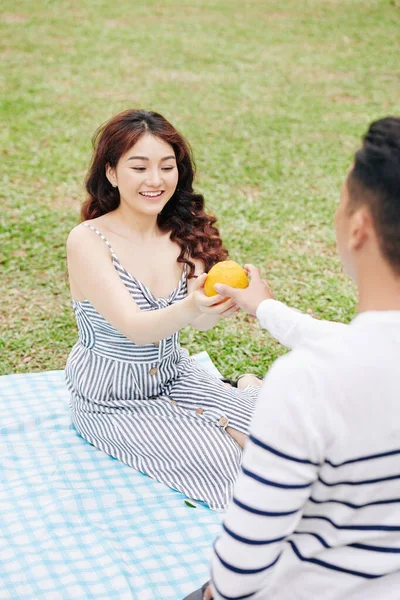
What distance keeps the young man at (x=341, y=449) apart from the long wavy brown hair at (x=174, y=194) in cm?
213

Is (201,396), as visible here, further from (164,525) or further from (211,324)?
(164,525)

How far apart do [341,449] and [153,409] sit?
2.44 metres

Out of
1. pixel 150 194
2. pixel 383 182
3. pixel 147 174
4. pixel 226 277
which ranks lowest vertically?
pixel 226 277

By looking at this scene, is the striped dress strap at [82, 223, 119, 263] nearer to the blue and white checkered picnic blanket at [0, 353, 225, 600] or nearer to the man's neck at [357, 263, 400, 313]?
the blue and white checkered picnic blanket at [0, 353, 225, 600]

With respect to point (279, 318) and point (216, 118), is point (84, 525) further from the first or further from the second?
point (216, 118)

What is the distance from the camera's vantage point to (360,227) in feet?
5.85

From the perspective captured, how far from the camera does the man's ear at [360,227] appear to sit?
177cm

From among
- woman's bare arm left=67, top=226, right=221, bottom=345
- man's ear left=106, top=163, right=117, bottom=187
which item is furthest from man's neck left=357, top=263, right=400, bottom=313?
man's ear left=106, top=163, right=117, bottom=187

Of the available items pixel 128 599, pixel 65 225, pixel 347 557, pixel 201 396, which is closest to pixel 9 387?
pixel 201 396

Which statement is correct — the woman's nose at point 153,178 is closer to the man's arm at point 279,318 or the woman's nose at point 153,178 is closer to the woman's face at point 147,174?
the woman's face at point 147,174

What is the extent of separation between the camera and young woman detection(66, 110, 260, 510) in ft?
12.5

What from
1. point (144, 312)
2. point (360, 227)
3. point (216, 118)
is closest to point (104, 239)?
point (144, 312)

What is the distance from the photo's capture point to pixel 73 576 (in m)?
3.41

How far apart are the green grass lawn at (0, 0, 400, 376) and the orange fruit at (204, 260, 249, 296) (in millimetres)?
2020
